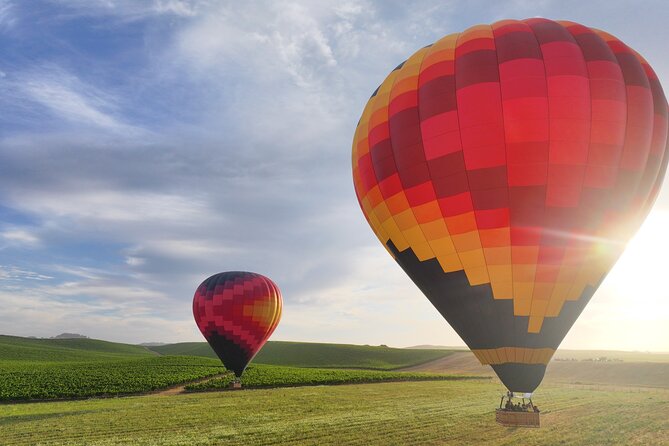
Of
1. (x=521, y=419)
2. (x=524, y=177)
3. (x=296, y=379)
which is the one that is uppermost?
(x=524, y=177)

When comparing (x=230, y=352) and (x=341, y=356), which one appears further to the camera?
(x=341, y=356)

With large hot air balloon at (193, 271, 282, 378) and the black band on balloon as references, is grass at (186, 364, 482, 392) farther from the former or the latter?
large hot air balloon at (193, 271, 282, 378)

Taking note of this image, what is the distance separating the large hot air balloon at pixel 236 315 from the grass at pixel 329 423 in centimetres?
762

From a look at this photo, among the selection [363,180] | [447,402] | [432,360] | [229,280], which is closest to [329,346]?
[432,360]

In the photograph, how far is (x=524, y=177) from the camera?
12.1 m

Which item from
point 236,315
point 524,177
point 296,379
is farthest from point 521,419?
point 296,379

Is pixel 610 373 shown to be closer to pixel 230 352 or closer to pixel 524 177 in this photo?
pixel 230 352

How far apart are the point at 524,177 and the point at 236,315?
2671 centimetres

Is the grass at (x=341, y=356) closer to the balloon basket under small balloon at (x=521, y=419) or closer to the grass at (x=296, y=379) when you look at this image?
the grass at (x=296, y=379)

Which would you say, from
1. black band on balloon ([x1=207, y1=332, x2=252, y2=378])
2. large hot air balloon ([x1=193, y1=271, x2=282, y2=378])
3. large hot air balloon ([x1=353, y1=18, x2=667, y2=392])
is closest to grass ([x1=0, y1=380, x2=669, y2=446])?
large hot air balloon ([x1=353, y1=18, x2=667, y2=392])

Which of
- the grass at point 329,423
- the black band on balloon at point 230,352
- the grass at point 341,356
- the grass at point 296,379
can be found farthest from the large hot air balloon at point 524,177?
the grass at point 341,356

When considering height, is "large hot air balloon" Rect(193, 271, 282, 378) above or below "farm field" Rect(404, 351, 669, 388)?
Result: above

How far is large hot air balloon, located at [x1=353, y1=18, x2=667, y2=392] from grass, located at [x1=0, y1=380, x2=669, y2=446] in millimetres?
4910

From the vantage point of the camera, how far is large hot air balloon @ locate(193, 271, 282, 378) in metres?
34.1
